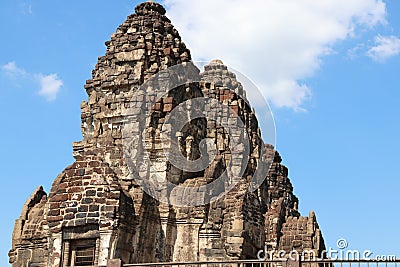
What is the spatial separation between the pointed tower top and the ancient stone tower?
4 cm

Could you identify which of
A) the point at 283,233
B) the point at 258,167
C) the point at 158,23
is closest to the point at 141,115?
the point at 158,23

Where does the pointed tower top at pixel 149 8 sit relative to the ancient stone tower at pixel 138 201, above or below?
above

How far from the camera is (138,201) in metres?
19.2

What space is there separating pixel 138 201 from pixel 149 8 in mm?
8327

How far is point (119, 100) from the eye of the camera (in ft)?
72.1

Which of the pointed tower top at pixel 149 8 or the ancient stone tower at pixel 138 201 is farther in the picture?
the pointed tower top at pixel 149 8

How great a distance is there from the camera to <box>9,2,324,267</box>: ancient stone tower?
58.1 feet

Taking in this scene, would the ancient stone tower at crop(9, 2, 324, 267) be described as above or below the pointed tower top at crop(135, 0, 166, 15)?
below

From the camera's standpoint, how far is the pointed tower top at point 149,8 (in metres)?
24.5

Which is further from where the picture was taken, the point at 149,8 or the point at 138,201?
the point at 149,8

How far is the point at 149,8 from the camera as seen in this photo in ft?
81.2

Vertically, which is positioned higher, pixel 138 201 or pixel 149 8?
pixel 149 8

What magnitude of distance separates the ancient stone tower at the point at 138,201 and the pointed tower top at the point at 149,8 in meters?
0.04

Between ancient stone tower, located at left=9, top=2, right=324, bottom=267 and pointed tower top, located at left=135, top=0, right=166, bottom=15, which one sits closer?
ancient stone tower, located at left=9, top=2, right=324, bottom=267
